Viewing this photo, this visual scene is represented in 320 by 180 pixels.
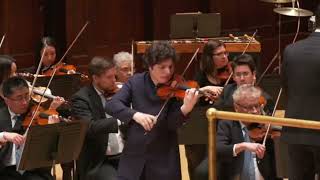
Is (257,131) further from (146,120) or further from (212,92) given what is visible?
(146,120)

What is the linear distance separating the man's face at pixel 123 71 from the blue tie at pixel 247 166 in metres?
1.61

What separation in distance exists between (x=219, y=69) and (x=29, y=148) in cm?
206

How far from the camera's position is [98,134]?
5188 millimetres

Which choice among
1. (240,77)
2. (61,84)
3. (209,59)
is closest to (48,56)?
(61,84)

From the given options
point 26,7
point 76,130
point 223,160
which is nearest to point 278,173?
point 223,160

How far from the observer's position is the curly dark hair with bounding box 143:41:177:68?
4.34 m

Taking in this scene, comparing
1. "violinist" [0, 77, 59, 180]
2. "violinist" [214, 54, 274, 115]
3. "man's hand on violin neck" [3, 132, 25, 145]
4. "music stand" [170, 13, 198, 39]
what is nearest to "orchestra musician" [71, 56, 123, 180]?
"violinist" [0, 77, 59, 180]

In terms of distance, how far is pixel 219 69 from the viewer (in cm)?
613

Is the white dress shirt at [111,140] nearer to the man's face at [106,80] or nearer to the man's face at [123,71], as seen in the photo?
the man's face at [106,80]

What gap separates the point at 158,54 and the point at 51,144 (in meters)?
1.03

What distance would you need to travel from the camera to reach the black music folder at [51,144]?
15.3ft

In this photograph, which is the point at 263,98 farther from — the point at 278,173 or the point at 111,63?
the point at 111,63

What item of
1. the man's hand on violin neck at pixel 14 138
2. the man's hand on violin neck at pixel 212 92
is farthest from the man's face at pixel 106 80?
the man's hand on violin neck at pixel 14 138

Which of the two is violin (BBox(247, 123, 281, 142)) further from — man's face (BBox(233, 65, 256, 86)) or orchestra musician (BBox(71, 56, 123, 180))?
orchestra musician (BBox(71, 56, 123, 180))
